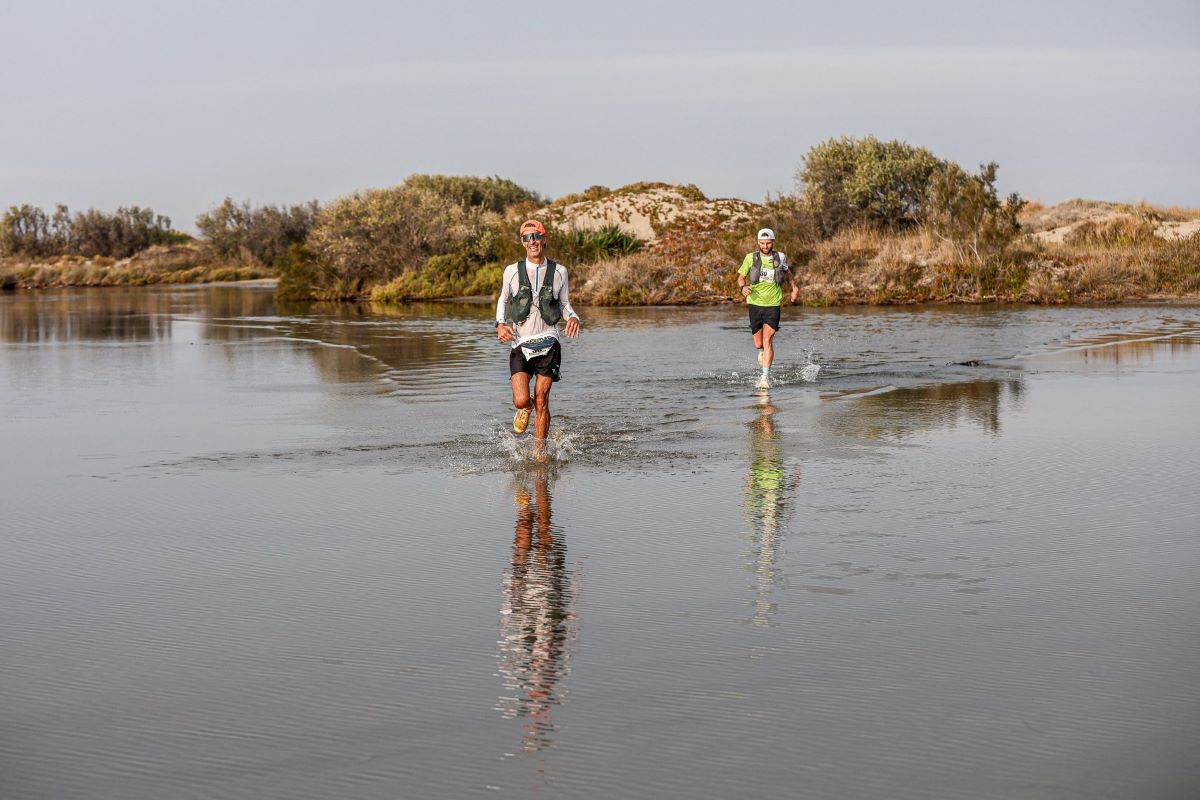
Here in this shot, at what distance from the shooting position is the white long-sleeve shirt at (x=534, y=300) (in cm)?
1245

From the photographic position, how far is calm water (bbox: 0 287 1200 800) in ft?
16.0

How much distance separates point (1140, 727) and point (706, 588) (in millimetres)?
2573

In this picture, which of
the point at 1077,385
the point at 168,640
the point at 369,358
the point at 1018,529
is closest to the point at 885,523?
the point at 1018,529

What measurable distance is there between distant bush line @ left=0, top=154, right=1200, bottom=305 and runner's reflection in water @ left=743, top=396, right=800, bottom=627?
26089 mm

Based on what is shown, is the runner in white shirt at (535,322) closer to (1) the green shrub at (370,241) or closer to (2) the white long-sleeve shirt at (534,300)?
(2) the white long-sleeve shirt at (534,300)

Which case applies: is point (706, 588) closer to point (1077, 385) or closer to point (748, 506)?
point (748, 506)

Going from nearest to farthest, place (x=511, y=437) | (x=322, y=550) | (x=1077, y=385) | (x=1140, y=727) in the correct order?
(x=1140, y=727) → (x=322, y=550) → (x=511, y=437) → (x=1077, y=385)

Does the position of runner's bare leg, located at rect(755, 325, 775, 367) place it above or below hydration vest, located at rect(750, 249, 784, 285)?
below

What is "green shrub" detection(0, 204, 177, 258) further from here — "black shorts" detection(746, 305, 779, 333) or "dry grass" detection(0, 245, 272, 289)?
"black shorts" detection(746, 305, 779, 333)

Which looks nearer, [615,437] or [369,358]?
[615,437]

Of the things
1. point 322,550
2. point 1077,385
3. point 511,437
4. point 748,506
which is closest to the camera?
point 322,550

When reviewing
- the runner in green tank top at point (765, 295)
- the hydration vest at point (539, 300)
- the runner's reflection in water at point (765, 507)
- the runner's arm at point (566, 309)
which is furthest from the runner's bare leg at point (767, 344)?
the hydration vest at point (539, 300)

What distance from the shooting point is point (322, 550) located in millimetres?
8430

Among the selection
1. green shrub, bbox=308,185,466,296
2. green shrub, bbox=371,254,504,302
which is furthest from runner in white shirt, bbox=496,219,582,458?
green shrub, bbox=308,185,466,296
